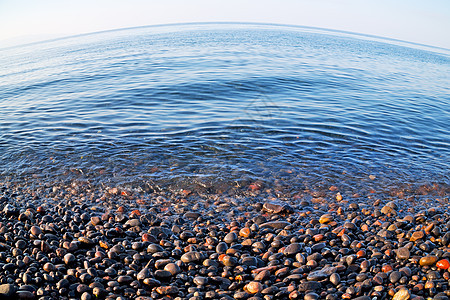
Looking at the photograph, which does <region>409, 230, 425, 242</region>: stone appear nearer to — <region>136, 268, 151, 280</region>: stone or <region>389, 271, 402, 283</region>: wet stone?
<region>389, 271, 402, 283</region>: wet stone

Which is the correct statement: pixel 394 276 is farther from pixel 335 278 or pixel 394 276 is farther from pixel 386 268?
pixel 335 278

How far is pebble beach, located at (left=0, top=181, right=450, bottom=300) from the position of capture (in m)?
4.79

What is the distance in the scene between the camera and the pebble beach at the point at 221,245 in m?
4.79

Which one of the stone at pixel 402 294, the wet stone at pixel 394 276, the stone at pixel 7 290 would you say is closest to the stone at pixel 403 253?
the wet stone at pixel 394 276

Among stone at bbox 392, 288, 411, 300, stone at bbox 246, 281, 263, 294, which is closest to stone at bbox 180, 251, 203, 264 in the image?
stone at bbox 246, 281, 263, 294

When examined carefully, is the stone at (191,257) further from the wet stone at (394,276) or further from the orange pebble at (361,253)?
the wet stone at (394,276)

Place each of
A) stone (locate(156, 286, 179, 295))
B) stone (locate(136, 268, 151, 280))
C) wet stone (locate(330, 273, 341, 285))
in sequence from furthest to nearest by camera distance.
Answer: stone (locate(136, 268, 151, 280))
wet stone (locate(330, 273, 341, 285))
stone (locate(156, 286, 179, 295))

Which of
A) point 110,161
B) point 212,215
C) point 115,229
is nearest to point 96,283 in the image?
point 115,229

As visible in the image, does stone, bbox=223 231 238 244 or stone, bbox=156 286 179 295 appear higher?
stone, bbox=223 231 238 244

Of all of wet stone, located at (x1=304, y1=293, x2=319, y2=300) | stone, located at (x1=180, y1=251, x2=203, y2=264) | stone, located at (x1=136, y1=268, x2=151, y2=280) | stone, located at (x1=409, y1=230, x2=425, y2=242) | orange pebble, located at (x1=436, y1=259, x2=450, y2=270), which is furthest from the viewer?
stone, located at (x1=409, y1=230, x2=425, y2=242)

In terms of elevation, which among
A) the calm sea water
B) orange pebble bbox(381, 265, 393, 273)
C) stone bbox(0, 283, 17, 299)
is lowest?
orange pebble bbox(381, 265, 393, 273)

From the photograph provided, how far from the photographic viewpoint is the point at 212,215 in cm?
726

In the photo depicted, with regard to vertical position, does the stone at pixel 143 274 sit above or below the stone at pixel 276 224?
below

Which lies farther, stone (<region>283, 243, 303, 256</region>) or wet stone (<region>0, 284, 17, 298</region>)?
stone (<region>283, 243, 303, 256</region>)
